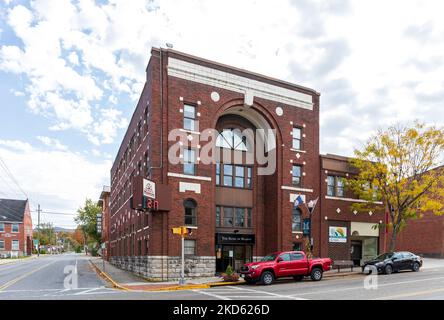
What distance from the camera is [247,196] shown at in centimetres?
3012

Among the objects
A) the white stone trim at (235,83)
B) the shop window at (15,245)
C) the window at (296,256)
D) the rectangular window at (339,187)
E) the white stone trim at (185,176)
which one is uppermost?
the white stone trim at (235,83)

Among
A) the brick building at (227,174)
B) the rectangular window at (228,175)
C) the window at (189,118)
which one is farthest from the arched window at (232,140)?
the window at (189,118)

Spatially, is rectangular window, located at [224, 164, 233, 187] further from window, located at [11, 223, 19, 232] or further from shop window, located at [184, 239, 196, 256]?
window, located at [11, 223, 19, 232]

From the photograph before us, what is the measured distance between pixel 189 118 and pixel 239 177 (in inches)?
243

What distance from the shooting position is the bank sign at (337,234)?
31.6 m

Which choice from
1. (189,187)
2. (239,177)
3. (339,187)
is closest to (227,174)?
(239,177)

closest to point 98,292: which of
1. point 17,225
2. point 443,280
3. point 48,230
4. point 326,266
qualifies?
point 326,266

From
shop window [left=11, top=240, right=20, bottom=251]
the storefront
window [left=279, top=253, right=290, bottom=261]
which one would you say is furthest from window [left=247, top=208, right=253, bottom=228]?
shop window [left=11, top=240, right=20, bottom=251]

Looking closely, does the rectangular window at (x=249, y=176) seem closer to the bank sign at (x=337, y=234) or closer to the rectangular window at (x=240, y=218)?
the rectangular window at (x=240, y=218)

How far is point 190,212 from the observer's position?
26359mm

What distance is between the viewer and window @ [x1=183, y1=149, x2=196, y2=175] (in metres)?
26.4

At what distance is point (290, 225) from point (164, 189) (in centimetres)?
1012

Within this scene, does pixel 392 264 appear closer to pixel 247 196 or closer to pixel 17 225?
pixel 247 196

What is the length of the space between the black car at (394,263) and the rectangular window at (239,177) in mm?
10068
